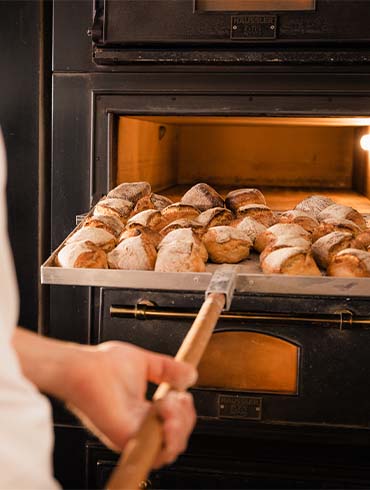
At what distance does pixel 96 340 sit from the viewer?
81.8 inches

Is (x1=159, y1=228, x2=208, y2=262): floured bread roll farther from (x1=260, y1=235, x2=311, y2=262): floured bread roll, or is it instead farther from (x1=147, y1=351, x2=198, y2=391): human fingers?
(x1=147, y1=351, x2=198, y2=391): human fingers

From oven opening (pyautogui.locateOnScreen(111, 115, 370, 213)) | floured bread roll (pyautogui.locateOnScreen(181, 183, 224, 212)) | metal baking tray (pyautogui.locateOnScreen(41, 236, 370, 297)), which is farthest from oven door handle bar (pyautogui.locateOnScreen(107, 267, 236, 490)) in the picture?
oven opening (pyautogui.locateOnScreen(111, 115, 370, 213))

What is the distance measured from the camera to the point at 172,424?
818 millimetres

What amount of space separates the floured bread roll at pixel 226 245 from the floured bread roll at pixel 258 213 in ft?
0.63

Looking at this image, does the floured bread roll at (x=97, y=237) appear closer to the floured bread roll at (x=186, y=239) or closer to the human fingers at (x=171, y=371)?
the floured bread roll at (x=186, y=239)

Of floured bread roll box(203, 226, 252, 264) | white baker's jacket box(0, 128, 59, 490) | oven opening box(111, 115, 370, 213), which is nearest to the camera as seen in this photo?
white baker's jacket box(0, 128, 59, 490)

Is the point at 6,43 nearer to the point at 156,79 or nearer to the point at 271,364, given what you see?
the point at 156,79

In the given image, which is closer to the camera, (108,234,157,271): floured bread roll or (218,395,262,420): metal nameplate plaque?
(108,234,157,271): floured bread roll

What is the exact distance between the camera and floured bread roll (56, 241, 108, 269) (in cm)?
168

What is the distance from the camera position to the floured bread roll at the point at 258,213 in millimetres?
2016

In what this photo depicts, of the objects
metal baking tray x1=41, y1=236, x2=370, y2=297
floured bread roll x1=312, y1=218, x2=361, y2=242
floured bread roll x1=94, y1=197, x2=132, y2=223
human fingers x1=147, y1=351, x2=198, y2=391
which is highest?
floured bread roll x1=94, y1=197, x2=132, y2=223

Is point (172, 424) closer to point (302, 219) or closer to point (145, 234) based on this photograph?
point (145, 234)

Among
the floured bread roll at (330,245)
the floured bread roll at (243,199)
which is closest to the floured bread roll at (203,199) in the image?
the floured bread roll at (243,199)

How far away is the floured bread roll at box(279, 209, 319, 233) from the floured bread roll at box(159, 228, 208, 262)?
305 mm
